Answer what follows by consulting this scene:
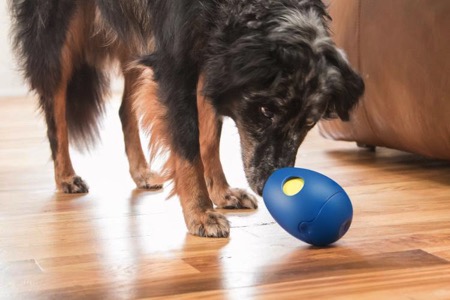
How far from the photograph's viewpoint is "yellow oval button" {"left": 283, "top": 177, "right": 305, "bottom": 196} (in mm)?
2234

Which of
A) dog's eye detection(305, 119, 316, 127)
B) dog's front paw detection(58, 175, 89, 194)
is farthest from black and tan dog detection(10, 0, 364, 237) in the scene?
dog's front paw detection(58, 175, 89, 194)

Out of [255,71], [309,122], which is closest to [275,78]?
[255,71]

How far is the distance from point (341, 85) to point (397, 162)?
1416 millimetres

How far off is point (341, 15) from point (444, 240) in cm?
157

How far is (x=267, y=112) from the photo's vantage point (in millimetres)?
2395

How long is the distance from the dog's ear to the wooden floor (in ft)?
1.15

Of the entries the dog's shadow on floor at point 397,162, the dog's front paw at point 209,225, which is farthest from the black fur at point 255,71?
the dog's shadow on floor at point 397,162

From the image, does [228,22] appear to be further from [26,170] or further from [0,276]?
[26,170]

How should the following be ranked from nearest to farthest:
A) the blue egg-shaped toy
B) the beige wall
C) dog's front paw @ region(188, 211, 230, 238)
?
the blue egg-shaped toy
dog's front paw @ region(188, 211, 230, 238)
the beige wall

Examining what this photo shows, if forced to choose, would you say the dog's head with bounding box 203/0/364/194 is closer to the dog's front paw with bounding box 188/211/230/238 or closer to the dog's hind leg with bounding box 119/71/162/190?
the dog's front paw with bounding box 188/211/230/238

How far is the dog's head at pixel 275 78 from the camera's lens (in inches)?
91.4

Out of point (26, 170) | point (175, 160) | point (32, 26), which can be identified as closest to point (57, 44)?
point (32, 26)

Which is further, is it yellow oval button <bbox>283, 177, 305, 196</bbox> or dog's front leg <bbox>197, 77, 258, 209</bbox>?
dog's front leg <bbox>197, 77, 258, 209</bbox>

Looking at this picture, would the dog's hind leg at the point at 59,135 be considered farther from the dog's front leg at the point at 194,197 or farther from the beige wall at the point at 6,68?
the beige wall at the point at 6,68
